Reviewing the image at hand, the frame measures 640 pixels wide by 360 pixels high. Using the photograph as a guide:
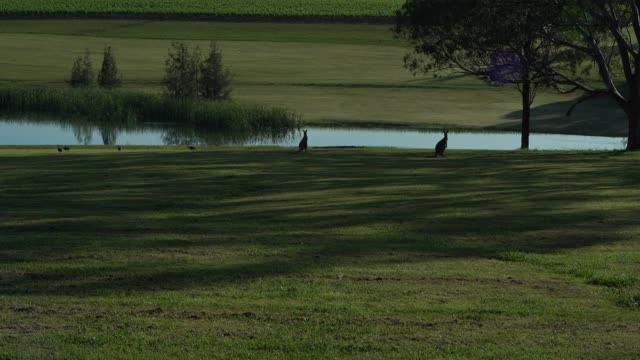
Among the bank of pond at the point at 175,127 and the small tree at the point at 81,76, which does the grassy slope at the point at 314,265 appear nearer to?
the bank of pond at the point at 175,127

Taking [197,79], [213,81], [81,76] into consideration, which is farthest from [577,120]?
[81,76]

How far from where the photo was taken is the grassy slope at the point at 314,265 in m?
11.1

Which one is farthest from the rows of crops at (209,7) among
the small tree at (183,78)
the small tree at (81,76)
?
the small tree at (183,78)

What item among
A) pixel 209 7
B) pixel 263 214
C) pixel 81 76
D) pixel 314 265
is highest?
pixel 209 7

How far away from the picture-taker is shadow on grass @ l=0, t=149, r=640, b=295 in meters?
14.9

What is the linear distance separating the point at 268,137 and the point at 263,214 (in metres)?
36.2

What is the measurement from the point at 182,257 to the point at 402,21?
3444cm

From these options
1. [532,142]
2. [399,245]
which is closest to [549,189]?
[399,245]

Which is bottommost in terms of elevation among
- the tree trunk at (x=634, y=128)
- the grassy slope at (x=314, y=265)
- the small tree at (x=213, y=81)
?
Result: the grassy slope at (x=314, y=265)

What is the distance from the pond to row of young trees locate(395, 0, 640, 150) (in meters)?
6.01

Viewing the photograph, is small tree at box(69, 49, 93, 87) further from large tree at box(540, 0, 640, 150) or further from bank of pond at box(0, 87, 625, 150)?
large tree at box(540, 0, 640, 150)

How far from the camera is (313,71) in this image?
9162cm

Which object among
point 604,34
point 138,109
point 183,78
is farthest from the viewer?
point 183,78

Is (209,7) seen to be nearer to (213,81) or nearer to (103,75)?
(103,75)
